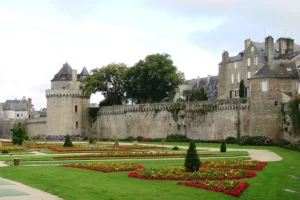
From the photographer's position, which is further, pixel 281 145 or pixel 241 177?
pixel 281 145

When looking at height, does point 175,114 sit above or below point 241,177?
above

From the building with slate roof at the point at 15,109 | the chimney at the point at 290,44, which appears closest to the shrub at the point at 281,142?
the chimney at the point at 290,44

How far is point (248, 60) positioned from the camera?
79312 mm

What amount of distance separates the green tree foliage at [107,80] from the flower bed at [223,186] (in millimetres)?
61790

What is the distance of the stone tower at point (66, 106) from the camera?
80.6 meters

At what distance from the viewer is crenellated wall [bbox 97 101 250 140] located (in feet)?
203

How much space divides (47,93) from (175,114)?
2473cm

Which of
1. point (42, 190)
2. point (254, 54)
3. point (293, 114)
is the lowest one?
point (42, 190)

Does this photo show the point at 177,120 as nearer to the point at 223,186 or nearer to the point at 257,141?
the point at 257,141

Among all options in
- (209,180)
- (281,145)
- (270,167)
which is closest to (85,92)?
(281,145)

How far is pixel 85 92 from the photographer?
81.9m

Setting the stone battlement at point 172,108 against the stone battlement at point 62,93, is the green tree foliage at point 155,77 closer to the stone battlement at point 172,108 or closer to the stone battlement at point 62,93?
the stone battlement at point 172,108

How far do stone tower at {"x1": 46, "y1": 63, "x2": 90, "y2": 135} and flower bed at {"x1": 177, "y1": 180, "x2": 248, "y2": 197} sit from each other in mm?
63104

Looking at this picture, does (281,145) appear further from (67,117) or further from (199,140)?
(67,117)
